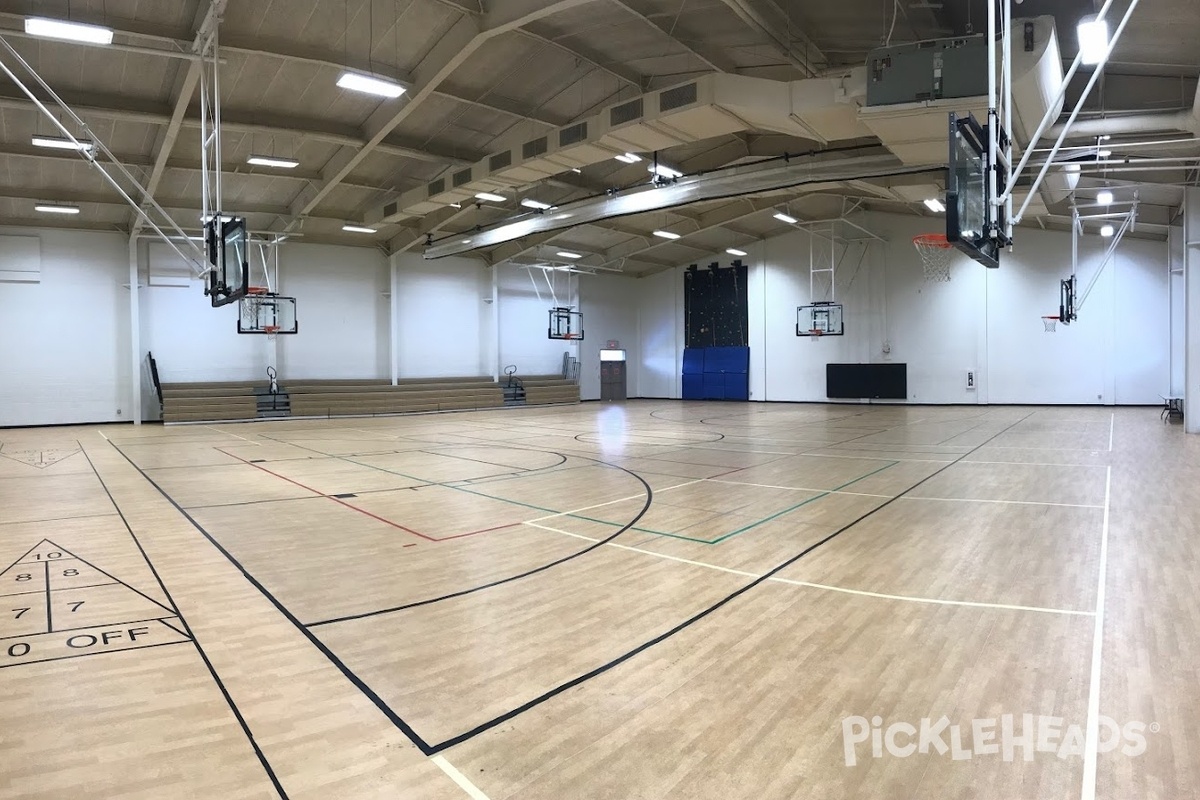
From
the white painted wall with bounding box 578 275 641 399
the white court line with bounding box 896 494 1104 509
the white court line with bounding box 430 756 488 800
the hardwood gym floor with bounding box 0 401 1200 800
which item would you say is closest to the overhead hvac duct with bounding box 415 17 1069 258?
the white court line with bounding box 896 494 1104 509

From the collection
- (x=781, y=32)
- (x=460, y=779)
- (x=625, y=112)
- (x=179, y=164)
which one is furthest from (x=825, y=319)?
(x=460, y=779)

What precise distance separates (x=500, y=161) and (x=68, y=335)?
13.8 meters

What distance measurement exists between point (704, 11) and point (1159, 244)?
18.4 meters

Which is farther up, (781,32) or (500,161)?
(781,32)

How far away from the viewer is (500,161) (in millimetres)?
13609

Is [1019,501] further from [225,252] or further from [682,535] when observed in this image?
[225,252]

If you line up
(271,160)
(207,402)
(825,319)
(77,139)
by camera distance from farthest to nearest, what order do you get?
(825,319)
(207,402)
(271,160)
(77,139)

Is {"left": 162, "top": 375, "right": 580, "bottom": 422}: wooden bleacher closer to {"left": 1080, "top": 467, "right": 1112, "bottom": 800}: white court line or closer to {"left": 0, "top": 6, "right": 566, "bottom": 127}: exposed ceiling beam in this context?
{"left": 0, "top": 6, "right": 566, "bottom": 127}: exposed ceiling beam

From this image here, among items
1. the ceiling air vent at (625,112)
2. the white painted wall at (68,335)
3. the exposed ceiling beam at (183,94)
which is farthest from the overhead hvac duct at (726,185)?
the white painted wall at (68,335)

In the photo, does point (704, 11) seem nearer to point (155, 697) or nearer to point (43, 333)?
point (155, 697)

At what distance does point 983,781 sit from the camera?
237 cm

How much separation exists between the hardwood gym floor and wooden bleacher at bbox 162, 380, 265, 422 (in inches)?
467

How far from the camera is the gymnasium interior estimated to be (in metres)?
2.78

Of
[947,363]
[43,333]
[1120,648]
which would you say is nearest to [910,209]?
[947,363]
